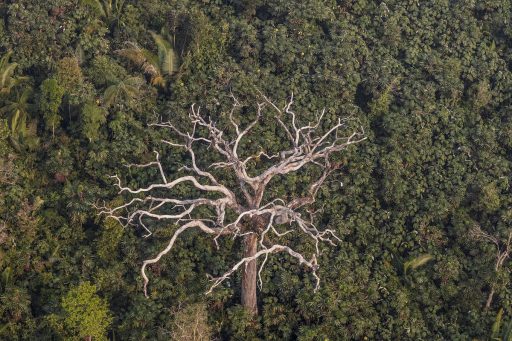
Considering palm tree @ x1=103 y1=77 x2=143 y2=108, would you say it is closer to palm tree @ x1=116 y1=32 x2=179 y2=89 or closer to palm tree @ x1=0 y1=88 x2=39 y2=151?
palm tree @ x1=116 y1=32 x2=179 y2=89

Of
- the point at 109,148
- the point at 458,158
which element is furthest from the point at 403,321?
the point at 109,148

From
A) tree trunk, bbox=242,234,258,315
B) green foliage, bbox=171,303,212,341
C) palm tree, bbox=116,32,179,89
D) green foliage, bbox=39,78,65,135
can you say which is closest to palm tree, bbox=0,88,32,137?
green foliage, bbox=39,78,65,135

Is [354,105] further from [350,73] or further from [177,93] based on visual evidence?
[177,93]

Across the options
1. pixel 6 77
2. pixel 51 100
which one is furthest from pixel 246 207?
pixel 6 77

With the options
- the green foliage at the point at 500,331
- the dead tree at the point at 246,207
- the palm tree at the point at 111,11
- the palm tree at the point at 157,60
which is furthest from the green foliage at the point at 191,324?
the palm tree at the point at 111,11

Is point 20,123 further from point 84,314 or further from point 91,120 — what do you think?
point 84,314
